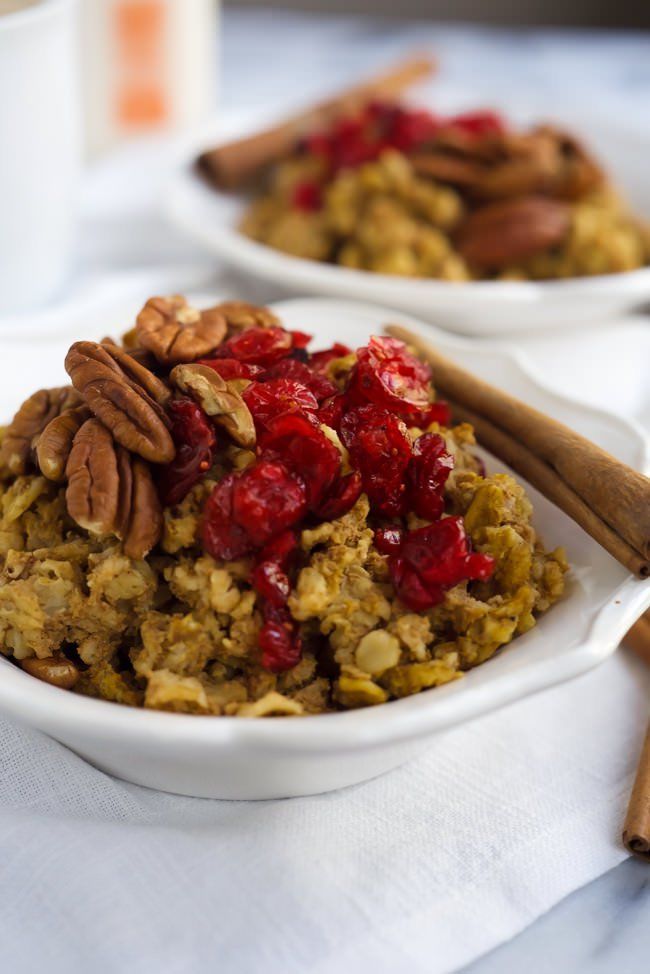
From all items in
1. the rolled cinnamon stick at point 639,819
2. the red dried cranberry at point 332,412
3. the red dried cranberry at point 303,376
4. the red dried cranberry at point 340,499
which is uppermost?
the red dried cranberry at point 303,376

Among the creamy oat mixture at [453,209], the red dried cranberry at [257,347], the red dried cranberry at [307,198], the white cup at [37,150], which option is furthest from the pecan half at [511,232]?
the red dried cranberry at [257,347]

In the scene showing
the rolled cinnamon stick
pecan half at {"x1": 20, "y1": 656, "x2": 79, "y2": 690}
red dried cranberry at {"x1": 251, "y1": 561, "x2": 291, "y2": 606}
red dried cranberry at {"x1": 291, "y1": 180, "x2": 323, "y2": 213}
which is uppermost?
red dried cranberry at {"x1": 291, "y1": 180, "x2": 323, "y2": 213}

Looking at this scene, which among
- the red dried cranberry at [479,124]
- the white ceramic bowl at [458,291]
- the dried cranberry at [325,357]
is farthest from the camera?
the red dried cranberry at [479,124]

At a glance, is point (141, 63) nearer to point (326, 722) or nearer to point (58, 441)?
point (58, 441)

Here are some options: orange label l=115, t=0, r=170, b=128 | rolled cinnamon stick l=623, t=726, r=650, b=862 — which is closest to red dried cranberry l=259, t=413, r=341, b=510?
rolled cinnamon stick l=623, t=726, r=650, b=862

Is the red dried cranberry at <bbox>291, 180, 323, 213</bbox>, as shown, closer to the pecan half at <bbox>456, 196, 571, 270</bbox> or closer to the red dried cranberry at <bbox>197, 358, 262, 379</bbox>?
the pecan half at <bbox>456, 196, 571, 270</bbox>

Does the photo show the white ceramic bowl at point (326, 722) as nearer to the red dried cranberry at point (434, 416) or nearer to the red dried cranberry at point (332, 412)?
the red dried cranberry at point (434, 416)
